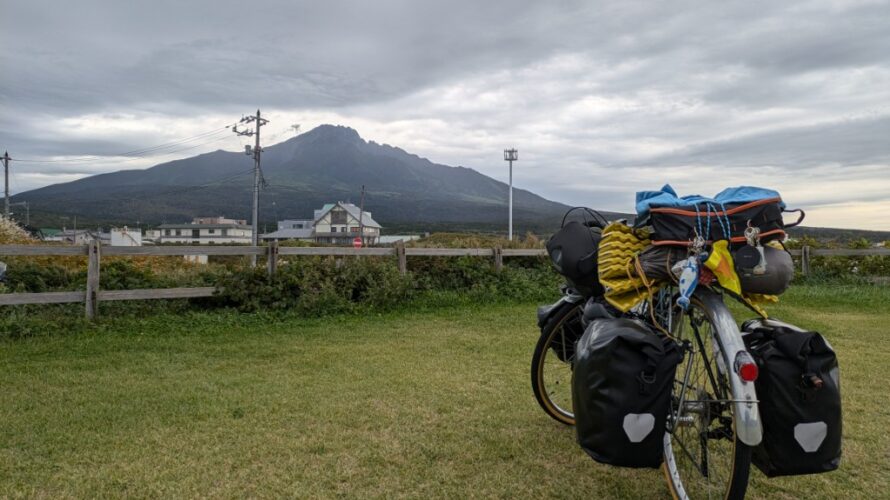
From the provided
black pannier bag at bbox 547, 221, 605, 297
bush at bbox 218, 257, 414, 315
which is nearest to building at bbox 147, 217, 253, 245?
bush at bbox 218, 257, 414, 315

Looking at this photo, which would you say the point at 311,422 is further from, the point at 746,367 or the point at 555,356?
the point at 746,367

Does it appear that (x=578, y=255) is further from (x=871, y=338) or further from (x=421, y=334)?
(x=871, y=338)

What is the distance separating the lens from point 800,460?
201cm

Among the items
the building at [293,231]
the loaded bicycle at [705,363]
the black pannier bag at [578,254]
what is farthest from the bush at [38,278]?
the building at [293,231]

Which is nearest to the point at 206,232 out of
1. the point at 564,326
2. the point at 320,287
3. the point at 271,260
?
the point at 271,260

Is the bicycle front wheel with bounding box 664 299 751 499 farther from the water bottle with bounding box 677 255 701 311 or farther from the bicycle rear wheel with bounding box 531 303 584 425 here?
the bicycle rear wheel with bounding box 531 303 584 425

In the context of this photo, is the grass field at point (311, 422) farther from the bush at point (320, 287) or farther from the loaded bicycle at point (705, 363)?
the bush at point (320, 287)

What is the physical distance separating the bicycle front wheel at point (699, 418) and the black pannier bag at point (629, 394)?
273 mm

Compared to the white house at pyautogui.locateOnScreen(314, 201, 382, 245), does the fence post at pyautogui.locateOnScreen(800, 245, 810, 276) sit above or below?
below

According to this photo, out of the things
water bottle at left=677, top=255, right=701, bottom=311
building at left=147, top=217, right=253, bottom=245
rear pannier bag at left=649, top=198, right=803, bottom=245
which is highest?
rear pannier bag at left=649, top=198, right=803, bottom=245

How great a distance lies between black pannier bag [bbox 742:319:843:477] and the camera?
6.47 ft

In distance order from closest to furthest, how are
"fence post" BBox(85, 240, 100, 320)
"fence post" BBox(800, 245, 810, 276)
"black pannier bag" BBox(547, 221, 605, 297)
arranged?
"black pannier bag" BBox(547, 221, 605, 297) → "fence post" BBox(85, 240, 100, 320) → "fence post" BBox(800, 245, 810, 276)

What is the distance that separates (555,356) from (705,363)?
48.6 inches

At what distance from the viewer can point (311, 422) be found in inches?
141
